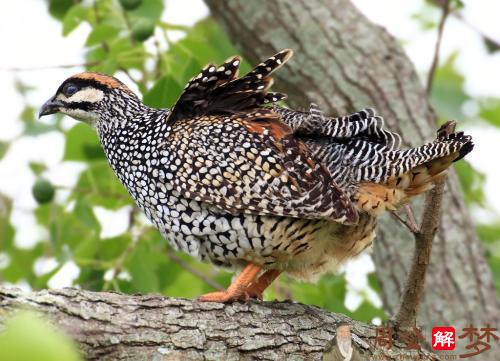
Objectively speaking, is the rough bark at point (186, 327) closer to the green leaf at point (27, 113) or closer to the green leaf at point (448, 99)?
the green leaf at point (448, 99)

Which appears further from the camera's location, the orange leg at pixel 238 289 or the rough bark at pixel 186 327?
the orange leg at pixel 238 289

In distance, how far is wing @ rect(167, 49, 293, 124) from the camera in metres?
4.33

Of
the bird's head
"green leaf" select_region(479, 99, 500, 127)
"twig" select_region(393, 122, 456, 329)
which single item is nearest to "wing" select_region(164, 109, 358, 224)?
"twig" select_region(393, 122, 456, 329)

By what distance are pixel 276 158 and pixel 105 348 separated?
1577 millimetres

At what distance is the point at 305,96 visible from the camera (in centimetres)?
616

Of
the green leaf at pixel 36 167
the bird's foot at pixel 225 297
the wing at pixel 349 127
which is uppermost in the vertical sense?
the green leaf at pixel 36 167

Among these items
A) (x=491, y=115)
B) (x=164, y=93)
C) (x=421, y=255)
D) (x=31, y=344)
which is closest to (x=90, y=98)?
(x=164, y=93)

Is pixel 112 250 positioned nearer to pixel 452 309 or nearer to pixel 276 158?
pixel 276 158

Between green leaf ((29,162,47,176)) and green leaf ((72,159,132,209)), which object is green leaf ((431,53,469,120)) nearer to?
green leaf ((72,159,132,209))

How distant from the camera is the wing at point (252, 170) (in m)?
3.97

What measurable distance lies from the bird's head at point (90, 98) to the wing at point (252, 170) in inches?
31.6

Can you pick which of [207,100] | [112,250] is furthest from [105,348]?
[112,250]

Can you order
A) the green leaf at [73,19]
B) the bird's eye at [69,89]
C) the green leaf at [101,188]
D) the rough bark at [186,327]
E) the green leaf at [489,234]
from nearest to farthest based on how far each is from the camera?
1. the rough bark at [186,327]
2. the bird's eye at [69,89]
3. the green leaf at [73,19]
4. the green leaf at [101,188]
5. the green leaf at [489,234]

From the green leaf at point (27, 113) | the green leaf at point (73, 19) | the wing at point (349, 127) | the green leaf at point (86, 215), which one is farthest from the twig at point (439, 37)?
the green leaf at point (27, 113)
